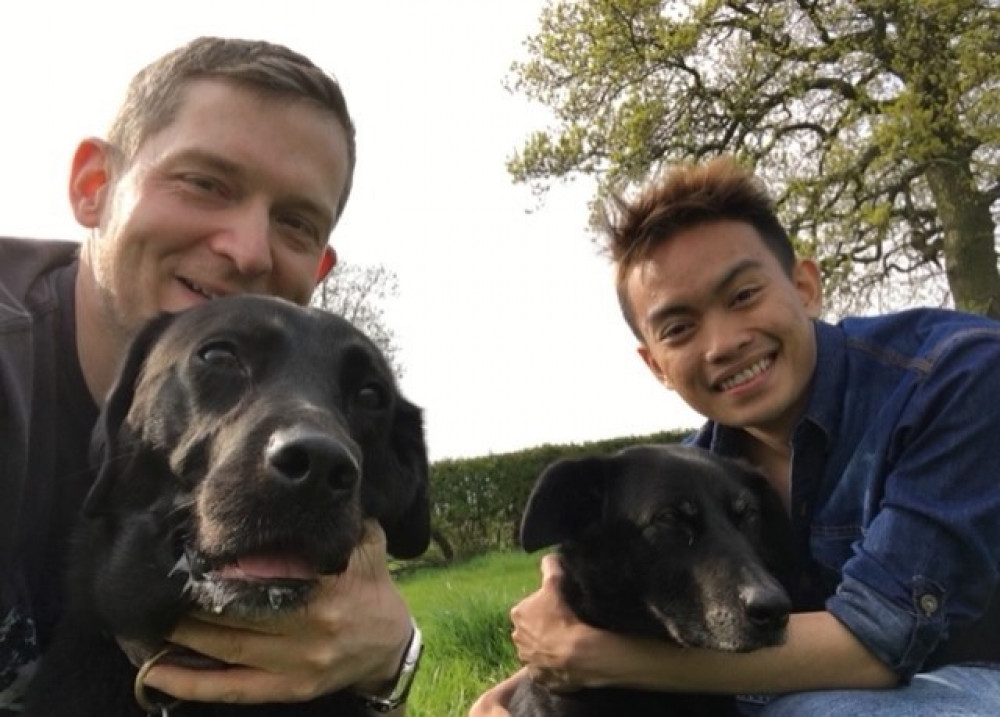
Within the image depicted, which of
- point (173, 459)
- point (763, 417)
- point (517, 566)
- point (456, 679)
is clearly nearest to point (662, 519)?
point (763, 417)

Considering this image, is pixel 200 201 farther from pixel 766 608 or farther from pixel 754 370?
pixel 766 608

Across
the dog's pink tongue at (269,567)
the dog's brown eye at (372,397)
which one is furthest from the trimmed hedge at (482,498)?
the dog's pink tongue at (269,567)

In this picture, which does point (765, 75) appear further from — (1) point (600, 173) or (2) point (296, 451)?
(2) point (296, 451)

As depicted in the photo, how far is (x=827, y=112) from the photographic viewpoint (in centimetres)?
1783

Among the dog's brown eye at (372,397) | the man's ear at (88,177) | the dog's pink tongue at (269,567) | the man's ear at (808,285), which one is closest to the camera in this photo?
the dog's pink tongue at (269,567)

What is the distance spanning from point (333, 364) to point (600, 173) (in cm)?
1603

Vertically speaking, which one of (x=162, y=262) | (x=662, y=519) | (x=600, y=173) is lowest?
(x=662, y=519)

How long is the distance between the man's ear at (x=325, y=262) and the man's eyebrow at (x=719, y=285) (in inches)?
44.7

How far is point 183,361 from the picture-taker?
7.76 ft

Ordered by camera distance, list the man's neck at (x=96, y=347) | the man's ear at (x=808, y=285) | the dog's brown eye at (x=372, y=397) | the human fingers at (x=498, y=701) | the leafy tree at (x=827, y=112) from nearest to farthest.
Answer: the dog's brown eye at (x=372, y=397), the man's neck at (x=96, y=347), the man's ear at (x=808, y=285), the human fingers at (x=498, y=701), the leafy tree at (x=827, y=112)

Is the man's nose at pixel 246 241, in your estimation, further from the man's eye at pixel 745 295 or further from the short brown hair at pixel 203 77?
the man's eye at pixel 745 295

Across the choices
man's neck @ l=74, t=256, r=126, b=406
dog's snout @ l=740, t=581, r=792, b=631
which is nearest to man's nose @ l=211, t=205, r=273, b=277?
man's neck @ l=74, t=256, r=126, b=406

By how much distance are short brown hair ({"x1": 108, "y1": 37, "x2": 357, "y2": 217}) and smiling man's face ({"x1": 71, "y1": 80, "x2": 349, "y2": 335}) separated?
0.04 meters

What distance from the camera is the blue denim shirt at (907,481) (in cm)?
274
